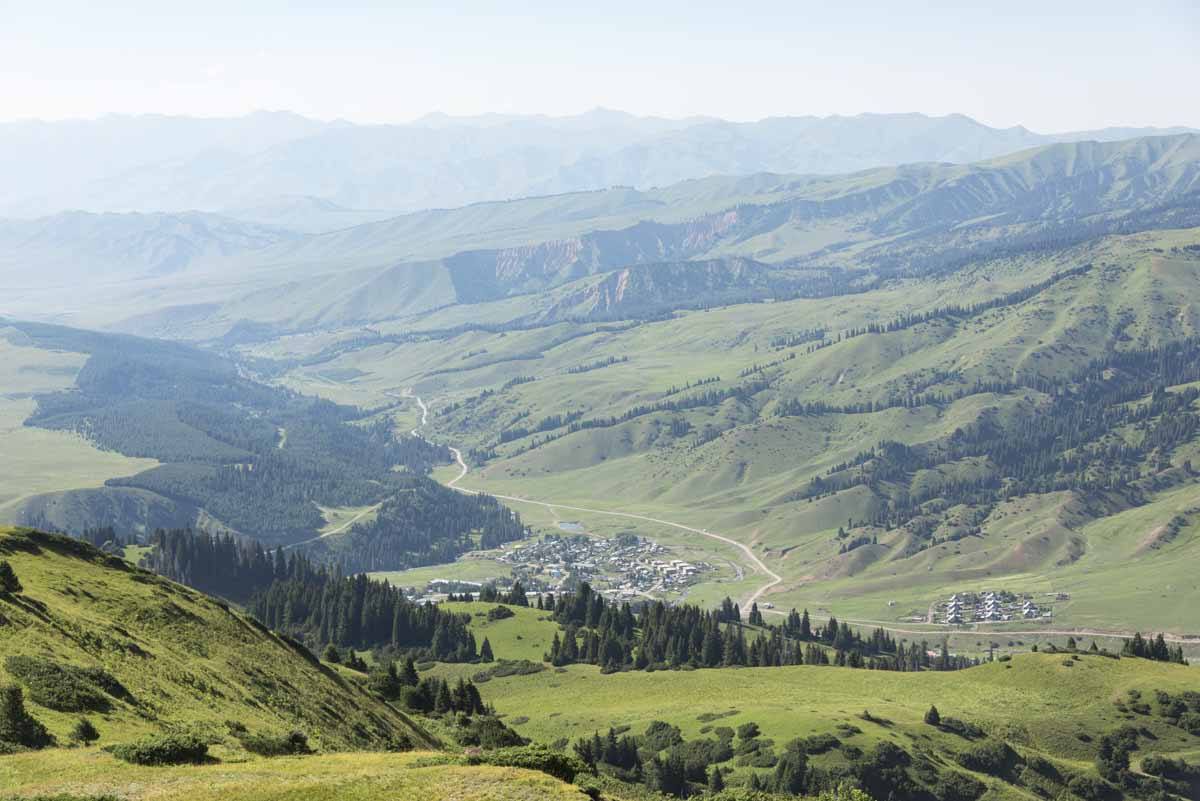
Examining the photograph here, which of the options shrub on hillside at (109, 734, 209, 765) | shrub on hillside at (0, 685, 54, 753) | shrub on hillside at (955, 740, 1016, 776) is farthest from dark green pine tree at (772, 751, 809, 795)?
shrub on hillside at (0, 685, 54, 753)

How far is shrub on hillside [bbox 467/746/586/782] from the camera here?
181ft

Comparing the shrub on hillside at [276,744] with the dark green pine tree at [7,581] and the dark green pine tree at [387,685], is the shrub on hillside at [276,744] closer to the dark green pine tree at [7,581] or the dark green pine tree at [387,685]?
the dark green pine tree at [7,581]

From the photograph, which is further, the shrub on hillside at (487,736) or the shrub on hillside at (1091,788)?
the shrub on hillside at (1091,788)

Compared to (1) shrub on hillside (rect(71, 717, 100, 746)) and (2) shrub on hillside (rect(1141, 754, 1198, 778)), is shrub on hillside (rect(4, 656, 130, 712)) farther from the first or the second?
(2) shrub on hillside (rect(1141, 754, 1198, 778))

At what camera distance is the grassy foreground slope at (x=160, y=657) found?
6925 centimetres

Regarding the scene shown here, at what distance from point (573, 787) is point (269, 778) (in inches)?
496

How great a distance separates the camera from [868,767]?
141 meters

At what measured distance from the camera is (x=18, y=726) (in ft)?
186

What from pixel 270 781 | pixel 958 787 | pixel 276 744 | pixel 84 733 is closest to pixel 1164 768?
pixel 958 787

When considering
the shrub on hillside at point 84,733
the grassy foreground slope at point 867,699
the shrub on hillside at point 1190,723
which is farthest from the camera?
the shrub on hillside at point 1190,723

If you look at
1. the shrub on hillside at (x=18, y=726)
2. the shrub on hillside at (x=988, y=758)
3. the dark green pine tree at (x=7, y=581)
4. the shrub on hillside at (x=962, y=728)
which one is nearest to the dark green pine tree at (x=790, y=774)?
the shrub on hillside at (x=988, y=758)

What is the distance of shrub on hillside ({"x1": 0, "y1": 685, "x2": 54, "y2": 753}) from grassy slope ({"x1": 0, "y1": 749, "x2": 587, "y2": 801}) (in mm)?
2172

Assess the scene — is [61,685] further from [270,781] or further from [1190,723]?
[1190,723]

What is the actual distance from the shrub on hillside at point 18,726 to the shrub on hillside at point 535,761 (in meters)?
→ 19.7
